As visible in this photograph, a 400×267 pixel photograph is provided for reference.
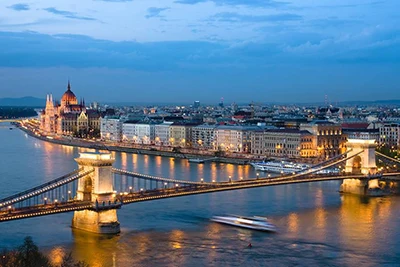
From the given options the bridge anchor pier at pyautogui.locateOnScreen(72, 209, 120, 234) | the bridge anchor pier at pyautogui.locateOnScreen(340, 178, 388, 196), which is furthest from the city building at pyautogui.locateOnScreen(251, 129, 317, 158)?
the bridge anchor pier at pyautogui.locateOnScreen(72, 209, 120, 234)

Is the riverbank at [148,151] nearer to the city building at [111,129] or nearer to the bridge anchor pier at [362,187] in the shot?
the city building at [111,129]

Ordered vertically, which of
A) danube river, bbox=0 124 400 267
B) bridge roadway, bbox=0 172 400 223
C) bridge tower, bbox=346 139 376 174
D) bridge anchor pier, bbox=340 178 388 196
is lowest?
danube river, bbox=0 124 400 267

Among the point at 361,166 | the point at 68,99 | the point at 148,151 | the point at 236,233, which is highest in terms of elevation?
the point at 68,99

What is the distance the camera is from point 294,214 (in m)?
16.2

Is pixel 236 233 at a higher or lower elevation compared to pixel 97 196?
lower

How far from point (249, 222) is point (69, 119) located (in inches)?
1687

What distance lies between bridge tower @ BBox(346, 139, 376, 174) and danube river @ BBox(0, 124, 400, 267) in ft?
5.59

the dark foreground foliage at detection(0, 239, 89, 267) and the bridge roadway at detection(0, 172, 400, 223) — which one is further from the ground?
the bridge roadway at detection(0, 172, 400, 223)

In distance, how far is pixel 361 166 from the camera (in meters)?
21.5

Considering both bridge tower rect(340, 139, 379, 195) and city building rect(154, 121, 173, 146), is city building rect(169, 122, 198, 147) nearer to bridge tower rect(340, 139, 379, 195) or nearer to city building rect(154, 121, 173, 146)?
city building rect(154, 121, 173, 146)

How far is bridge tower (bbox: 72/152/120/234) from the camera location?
13.8 metres

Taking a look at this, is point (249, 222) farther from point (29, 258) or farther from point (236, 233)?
point (29, 258)

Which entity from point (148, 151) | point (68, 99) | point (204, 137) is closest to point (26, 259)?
point (148, 151)

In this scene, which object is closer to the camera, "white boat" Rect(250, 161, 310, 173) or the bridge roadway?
the bridge roadway
